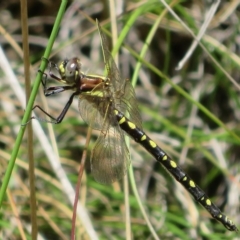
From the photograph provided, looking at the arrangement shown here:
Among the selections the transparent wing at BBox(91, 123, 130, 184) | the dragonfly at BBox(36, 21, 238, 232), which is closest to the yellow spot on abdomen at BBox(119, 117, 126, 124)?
the dragonfly at BBox(36, 21, 238, 232)

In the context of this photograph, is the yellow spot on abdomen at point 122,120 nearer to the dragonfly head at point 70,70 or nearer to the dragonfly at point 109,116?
the dragonfly at point 109,116

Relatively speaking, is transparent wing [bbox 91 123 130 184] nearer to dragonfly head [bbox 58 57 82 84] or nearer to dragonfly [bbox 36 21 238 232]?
dragonfly [bbox 36 21 238 232]

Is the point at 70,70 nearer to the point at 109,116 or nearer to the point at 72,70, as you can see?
the point at 72,70

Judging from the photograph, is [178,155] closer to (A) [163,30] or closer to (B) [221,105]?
(B) [221,105]

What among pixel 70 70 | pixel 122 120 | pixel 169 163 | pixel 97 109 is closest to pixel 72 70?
pixel 70 70

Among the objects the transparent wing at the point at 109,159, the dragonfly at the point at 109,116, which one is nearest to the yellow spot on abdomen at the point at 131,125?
the dragonfly at the point at 109,116

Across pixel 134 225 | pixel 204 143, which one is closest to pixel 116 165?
pixel 134 225

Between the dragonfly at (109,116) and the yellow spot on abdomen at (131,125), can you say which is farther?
the yellow spot on abdomen at (131,125)
